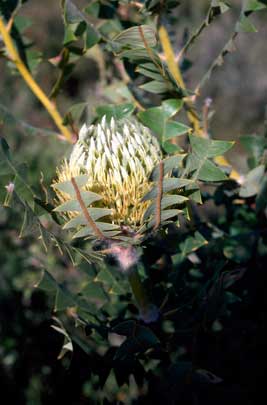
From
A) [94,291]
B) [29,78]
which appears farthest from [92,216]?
[29,78]

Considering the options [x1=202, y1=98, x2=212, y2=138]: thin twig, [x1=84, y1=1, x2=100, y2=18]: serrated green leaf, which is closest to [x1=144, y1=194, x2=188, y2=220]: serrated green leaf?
[x1=202, y1=98, x2=212, y2=138]: thin twig

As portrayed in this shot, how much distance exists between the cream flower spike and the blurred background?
0.30 feet

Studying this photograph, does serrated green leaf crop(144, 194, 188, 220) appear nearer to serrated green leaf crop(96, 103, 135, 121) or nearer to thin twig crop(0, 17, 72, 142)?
serrated green leaf crop(96, 103, 135, 121)

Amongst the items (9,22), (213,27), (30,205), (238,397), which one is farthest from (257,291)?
(213,27)

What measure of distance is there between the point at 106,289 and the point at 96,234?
18.4 inches

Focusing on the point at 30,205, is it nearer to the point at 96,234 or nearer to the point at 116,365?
the point at 96,234

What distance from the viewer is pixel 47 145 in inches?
175

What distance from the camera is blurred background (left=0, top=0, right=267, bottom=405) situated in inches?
53.4

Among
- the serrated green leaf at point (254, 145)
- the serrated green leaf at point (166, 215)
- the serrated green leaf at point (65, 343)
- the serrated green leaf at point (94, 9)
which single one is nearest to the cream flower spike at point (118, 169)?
the serrated green leaf at point (166, 215)

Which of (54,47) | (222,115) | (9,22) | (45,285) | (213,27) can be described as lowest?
(222,115)

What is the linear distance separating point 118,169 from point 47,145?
3.51 metres

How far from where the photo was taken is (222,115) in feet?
23.9

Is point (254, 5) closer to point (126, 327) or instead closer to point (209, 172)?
point (209, 172)

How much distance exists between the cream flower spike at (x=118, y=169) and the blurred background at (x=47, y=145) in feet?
0.30
